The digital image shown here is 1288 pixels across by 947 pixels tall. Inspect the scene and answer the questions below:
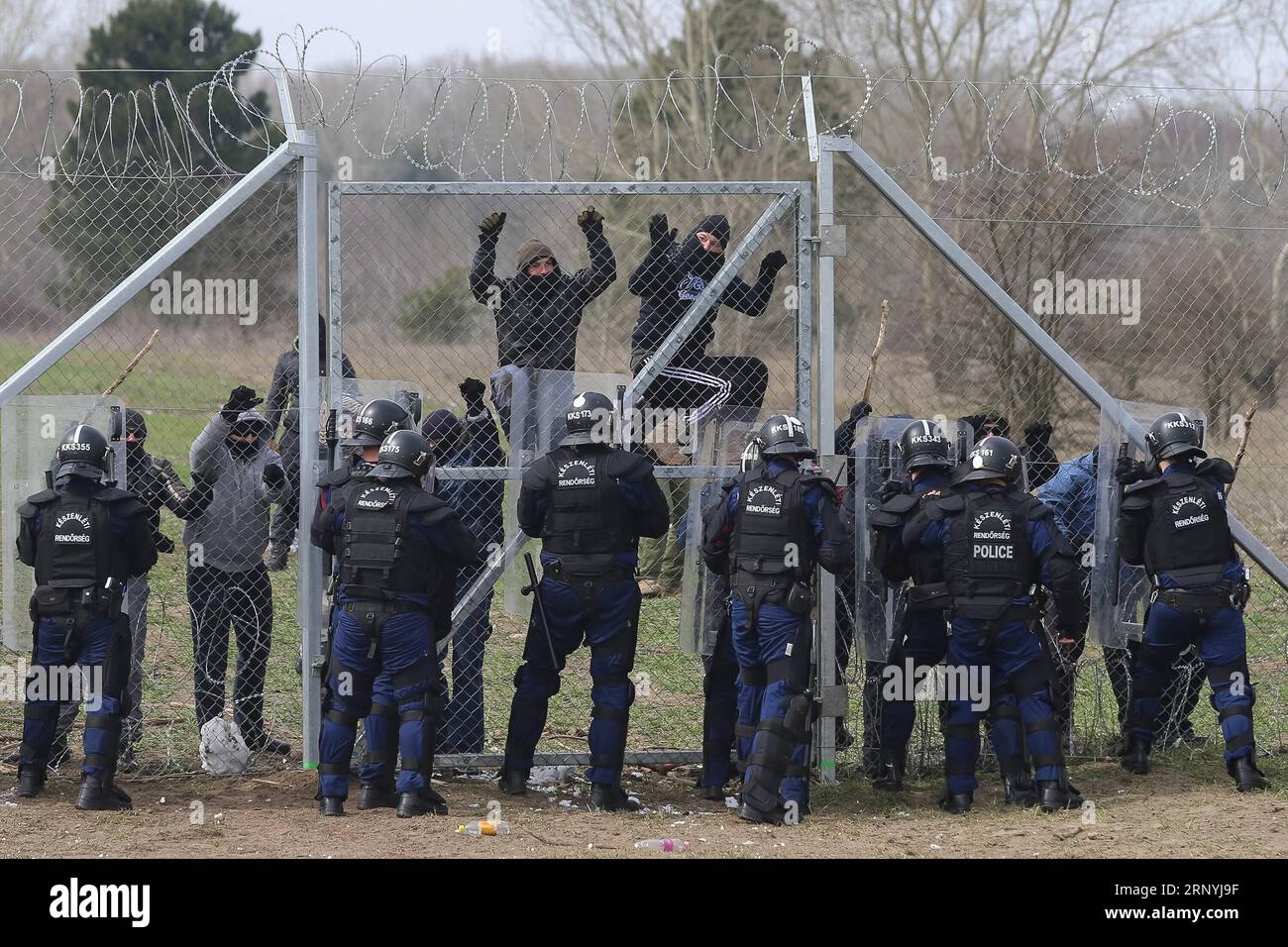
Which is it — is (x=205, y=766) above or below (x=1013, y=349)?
below

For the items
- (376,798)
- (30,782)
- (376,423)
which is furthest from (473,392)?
(30,782)

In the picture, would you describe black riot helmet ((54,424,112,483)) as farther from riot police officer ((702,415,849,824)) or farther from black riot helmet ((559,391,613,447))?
riot police officer ((702,415,849,824))

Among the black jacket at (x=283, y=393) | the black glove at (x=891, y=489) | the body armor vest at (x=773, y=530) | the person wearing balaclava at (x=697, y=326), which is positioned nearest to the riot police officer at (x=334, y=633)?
the black jacket at (x=283, y=393)

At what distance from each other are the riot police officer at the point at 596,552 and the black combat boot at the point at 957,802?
144 centimetres

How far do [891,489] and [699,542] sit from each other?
96 centimetres

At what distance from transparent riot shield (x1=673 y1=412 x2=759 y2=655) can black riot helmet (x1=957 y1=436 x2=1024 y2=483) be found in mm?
1069

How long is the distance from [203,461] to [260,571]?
0.63 meters

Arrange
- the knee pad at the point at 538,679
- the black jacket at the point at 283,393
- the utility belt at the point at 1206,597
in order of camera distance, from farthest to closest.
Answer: the black jacket at the point at 283,393
the utility belt at the point at 1206,597
the knee pad at the point at 538,679

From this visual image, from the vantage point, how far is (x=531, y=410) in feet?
→ 23.9

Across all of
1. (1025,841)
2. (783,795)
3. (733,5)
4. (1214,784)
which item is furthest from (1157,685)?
(733,5)

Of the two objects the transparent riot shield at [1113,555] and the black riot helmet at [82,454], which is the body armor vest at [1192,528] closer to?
the transparent riot shield at [1113,555]

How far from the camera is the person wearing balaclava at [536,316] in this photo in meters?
7.27

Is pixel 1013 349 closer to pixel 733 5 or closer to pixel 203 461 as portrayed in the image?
pixel 203 461

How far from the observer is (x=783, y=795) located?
6.77 m
